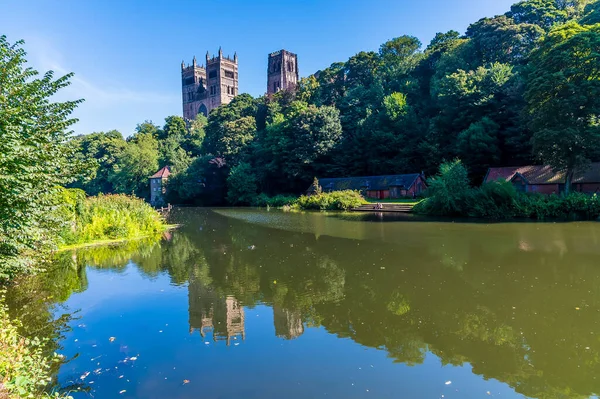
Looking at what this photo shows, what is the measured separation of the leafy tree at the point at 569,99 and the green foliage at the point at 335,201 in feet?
62.4

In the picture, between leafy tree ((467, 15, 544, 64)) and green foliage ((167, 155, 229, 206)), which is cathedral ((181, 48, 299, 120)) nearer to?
green foliage ((167, 155, 229, 206))

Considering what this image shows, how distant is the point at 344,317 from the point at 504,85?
46.8 metres

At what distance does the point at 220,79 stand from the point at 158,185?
58.1 meters

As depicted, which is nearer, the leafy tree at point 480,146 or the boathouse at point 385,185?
the leafy tree at point 480,146

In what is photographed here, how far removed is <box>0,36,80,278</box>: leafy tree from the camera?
7.54 m

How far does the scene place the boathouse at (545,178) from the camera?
34.9m

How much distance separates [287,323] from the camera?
27.9 feet

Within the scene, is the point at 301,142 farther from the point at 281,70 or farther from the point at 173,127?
the point at 281,70

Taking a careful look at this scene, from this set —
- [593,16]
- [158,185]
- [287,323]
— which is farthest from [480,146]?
[158,185]

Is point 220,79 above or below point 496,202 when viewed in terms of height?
above

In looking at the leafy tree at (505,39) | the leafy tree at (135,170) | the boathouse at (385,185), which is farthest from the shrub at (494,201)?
the leafy tree at (135,170)

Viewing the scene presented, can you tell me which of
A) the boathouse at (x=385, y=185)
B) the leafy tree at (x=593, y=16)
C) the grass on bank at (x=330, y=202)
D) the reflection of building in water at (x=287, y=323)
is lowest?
the reflection of building in water at (x=287, y=323)

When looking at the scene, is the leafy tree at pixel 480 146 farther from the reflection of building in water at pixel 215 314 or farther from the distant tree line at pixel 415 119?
the reflection of building in water at pixel 215 314

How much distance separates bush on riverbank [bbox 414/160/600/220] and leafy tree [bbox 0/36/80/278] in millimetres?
28584
